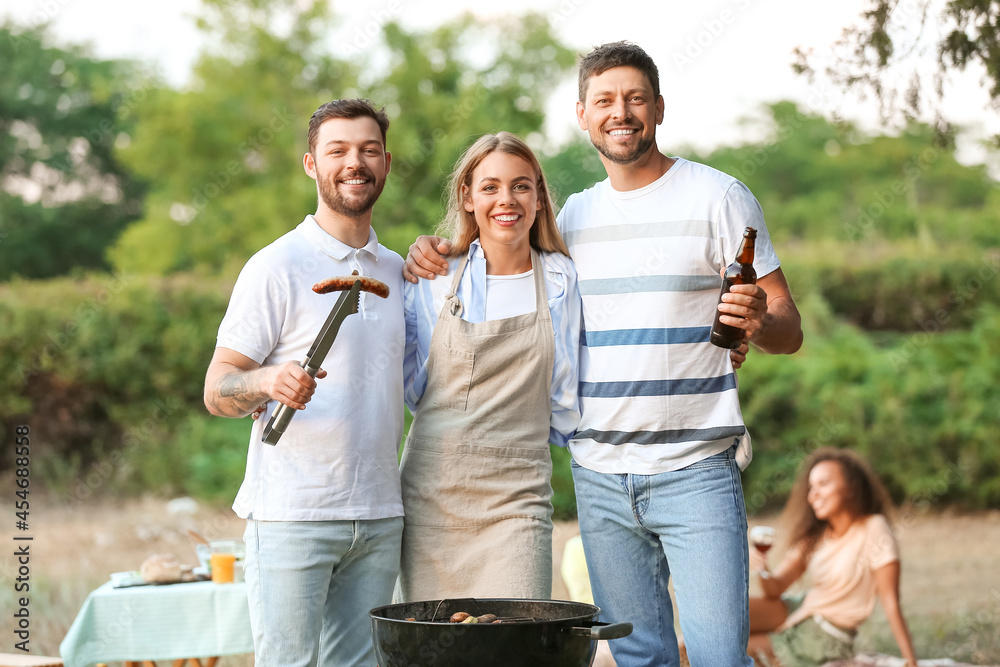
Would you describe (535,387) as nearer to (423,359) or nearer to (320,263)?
(423,359)

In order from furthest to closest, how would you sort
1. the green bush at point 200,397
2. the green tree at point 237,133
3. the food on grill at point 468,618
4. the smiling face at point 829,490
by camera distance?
1. the green tree at point 237,133
2. the green bush at point 200,397
3. the smiling face at point 829,490
4. the food on grill at point 468,618

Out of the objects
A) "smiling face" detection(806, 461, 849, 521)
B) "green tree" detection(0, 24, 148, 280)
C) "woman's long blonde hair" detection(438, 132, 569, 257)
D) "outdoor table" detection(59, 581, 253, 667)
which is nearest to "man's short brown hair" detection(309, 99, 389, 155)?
"woman's long blonde hair" detection(438, 132, 569, 257)

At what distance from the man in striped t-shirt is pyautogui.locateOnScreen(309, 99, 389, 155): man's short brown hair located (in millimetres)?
621

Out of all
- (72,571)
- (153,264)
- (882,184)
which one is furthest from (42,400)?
(882,184)

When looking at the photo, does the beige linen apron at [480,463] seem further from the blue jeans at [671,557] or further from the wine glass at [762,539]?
the wine glass at [762,539]

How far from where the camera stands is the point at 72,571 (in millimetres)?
6988

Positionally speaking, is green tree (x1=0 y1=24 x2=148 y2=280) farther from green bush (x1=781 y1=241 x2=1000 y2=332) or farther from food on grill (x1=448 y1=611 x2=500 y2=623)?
food on grill (x1=448 y1=611 x2=500 y2=623)

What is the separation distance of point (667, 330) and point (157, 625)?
2482 millimetres

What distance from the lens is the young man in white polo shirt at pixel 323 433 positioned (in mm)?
2629

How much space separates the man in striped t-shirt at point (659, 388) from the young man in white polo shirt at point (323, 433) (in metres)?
0.61

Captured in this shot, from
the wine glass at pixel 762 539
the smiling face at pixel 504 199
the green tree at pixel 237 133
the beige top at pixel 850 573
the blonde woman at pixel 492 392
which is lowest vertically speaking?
the beige top at pixel 850 573

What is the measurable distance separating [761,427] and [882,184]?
36.1ft

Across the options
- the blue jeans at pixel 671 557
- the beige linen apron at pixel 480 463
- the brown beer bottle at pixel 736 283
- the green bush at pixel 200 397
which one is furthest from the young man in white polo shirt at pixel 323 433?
the green bush at pixel 200 397

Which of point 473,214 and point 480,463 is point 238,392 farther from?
point 473,214
